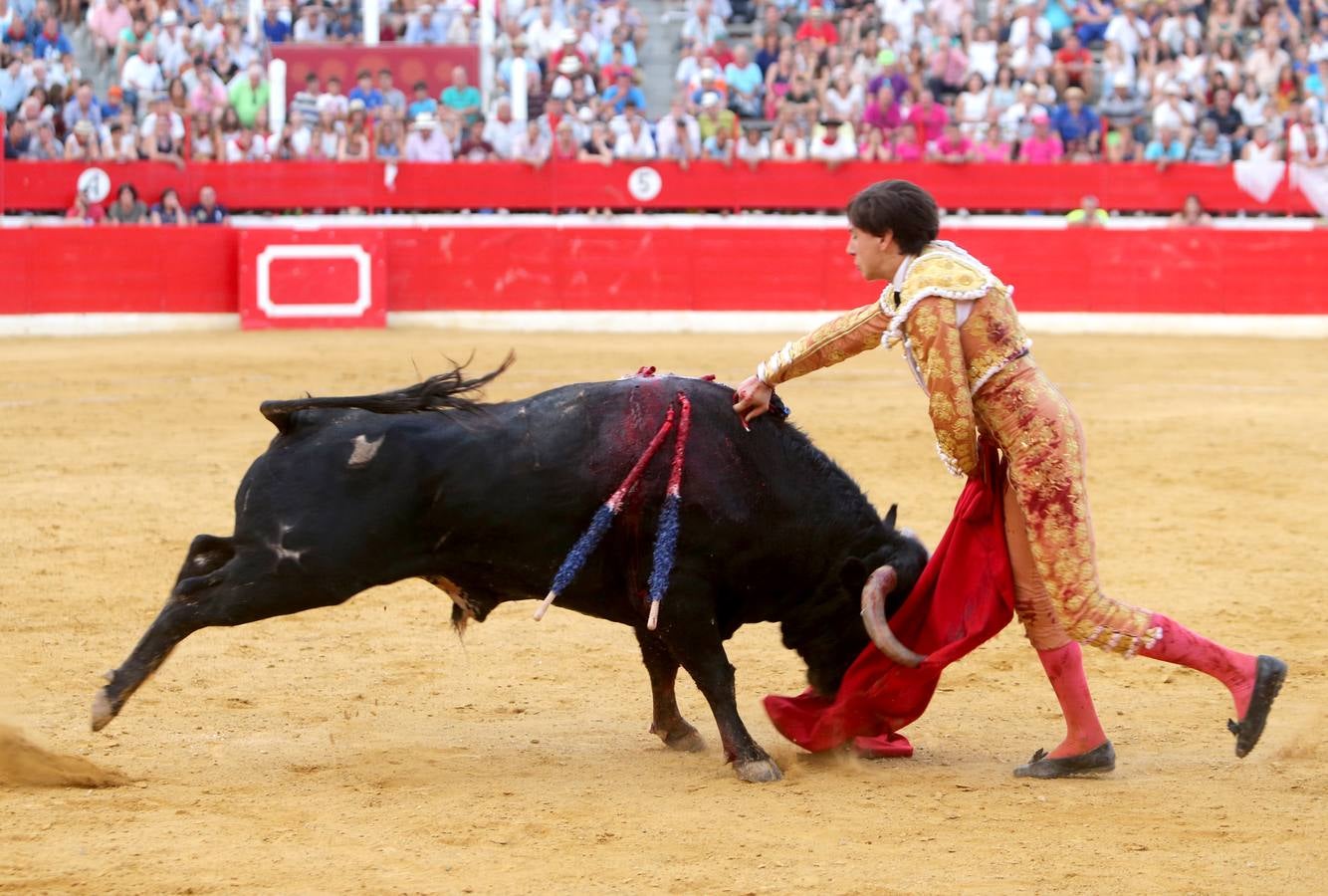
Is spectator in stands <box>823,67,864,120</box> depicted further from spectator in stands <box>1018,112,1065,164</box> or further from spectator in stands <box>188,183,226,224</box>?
spectator in stands <box>188,183,226,224</box>

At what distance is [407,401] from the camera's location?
13.8 ft

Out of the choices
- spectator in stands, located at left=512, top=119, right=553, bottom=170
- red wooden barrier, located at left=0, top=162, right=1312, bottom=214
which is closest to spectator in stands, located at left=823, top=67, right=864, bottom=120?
red wooden barrier, located at left=0, top=162, right=1312, bottom=214

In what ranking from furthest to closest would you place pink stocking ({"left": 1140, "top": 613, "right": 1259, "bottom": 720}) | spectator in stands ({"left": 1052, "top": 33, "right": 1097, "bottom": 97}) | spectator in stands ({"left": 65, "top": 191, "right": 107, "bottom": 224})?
spectator in stands ({"left": 1052, "top": 33, "right": 1097, "bottom": 97}) → spectator in stands ({"left": 65, "top": 191, "right": 107, "bottom": 224}) → pink stocking ({"left": 1140, "top": 613, "right": 1259, "bottom": 720})

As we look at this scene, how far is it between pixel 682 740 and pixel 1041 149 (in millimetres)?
14004

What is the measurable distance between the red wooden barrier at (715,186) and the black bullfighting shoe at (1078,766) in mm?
13301

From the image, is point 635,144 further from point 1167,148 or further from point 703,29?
point 1167,148

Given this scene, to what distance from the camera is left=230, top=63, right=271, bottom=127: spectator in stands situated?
1716 centimetres

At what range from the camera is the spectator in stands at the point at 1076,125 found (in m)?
17.6

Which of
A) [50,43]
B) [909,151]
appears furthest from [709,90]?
[50,43]

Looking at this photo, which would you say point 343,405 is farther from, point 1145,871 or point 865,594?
point 1145,871

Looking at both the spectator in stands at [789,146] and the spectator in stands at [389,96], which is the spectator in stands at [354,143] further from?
the spectator in stands at [789,146]

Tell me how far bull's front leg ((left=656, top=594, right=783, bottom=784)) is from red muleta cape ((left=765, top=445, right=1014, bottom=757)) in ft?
0.61

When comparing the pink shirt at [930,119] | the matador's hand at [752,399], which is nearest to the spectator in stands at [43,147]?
the pink shirt at [930,119]

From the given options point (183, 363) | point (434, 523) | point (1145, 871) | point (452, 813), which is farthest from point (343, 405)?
point (183, 363)
